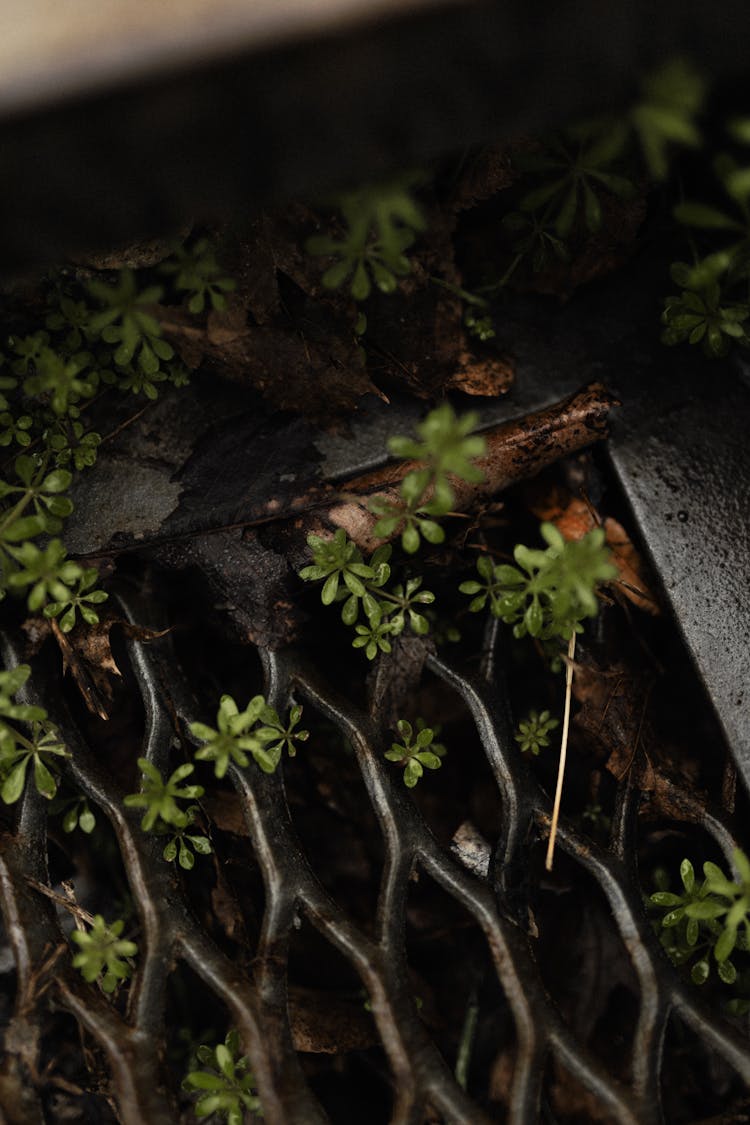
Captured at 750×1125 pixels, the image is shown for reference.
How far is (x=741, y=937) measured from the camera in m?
1.93

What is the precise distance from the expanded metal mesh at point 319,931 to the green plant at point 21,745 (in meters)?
0.07

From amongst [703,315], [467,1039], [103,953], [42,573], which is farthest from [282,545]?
[467,1039]

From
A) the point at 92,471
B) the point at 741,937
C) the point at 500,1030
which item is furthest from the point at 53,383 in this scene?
the point at 500,1030

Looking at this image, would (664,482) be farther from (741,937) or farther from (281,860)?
(281,860)

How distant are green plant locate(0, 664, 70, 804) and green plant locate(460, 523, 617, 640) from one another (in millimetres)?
933

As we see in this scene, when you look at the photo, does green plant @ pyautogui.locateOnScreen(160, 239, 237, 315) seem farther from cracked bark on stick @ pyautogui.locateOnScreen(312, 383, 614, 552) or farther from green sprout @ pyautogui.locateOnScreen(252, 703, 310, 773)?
green sprout @ pyautogui.locateOnScreen(252, 703, 310, 773)

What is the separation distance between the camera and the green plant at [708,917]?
171 cm

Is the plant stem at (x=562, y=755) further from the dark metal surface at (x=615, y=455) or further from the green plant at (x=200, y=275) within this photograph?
the green plant at (x=200, y=275)

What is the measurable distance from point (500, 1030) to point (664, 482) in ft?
5.39

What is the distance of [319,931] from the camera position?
1852mm

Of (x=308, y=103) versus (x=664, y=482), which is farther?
(x=664, y=482)

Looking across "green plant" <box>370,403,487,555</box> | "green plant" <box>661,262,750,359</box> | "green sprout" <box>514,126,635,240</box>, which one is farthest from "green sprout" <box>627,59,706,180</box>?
"green plant" <box>661,262,750,359</box>

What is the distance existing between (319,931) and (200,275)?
1.37 meters

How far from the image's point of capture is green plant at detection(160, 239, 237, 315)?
5.64ft
